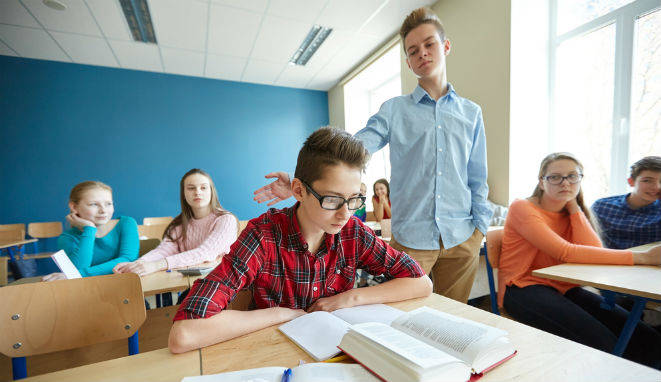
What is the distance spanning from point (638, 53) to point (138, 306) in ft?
12.1

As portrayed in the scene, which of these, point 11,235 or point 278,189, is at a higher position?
point 278,189

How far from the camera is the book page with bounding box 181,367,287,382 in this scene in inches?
21.2

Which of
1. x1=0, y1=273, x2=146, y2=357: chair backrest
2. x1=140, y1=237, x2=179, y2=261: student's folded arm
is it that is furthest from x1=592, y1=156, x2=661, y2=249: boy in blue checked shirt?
x1=140, y1=237, x2=179, y2=261: student's folded arm

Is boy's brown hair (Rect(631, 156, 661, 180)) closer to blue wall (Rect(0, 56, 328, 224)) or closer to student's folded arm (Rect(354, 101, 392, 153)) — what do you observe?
student's folded arm (Rect(354, 101, 392, 153))

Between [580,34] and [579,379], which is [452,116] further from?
[580,34]

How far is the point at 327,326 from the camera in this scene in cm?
72

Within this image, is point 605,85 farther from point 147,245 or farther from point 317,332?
point 147,245

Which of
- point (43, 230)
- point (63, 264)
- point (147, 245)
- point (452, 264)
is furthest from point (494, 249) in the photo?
point (43, 230)

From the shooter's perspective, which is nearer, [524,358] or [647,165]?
[524,358]

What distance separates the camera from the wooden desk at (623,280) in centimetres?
110

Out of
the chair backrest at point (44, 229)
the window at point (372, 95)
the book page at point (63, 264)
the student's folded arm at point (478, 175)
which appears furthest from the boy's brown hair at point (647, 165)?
the chair backrest at point (44, 229)

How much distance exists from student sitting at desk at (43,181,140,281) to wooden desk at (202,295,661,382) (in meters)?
1.57

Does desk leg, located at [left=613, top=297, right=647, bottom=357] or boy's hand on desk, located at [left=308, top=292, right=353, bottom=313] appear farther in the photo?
desk leg, located at [left=613, top=297, right=647, bottom=357]

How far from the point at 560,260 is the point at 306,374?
64.3 inches
